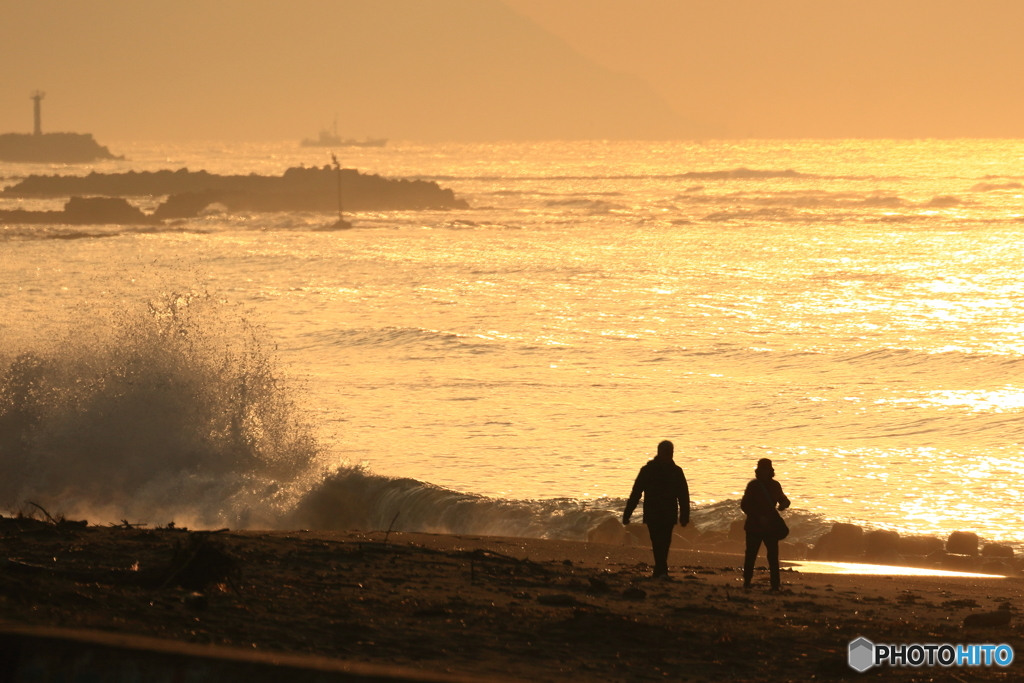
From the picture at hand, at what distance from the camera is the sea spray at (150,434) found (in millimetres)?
13266

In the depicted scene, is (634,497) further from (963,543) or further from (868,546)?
(963,543)

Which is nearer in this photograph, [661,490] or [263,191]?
[661,490]

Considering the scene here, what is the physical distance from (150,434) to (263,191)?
2914 inches

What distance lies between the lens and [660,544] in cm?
866

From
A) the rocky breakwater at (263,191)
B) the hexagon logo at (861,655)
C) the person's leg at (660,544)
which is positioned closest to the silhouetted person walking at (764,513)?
the person's leg at (660,544)

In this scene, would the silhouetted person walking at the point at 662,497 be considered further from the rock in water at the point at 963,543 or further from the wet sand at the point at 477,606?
the rock in water at the point at 963,543

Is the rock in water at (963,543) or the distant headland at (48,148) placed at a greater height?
the distant headland at (48,148)

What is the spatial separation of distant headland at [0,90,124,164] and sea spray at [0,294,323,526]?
164855mm

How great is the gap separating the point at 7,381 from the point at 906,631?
12.9m

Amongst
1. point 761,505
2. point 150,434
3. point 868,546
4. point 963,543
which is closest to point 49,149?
point 150,434

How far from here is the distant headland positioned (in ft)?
564

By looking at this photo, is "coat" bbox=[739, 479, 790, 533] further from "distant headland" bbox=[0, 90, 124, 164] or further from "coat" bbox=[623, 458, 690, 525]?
"distant headland" bbox=[0, 90, 124, 164]

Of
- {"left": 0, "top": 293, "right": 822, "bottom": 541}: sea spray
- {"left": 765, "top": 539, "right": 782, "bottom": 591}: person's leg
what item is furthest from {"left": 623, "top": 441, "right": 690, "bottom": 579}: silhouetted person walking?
{"left": 0, "top": 293, "right": 822, "bottom": 541}: sea spray

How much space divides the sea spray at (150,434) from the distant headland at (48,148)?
165 metres
